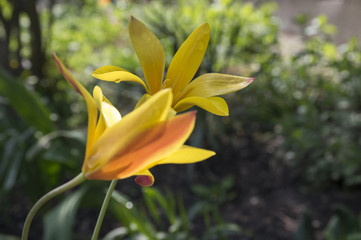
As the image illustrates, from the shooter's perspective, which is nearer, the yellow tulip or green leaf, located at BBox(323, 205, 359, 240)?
the yellow tulip

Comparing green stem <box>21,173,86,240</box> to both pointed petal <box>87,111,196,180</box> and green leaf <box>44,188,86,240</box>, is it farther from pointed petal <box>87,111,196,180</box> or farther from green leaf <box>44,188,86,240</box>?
green leaf <box>44,188,86,240</box>

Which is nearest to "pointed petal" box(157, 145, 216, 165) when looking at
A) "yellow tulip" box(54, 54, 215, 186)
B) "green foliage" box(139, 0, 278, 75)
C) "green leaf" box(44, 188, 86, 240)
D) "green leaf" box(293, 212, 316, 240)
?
"yellow tulip" box(54, 54, 215, 186)

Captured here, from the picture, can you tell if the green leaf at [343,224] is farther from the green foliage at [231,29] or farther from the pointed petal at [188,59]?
the green foliage at [231,29]

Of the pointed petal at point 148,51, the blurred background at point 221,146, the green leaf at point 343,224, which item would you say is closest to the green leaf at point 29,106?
the blurred background at point 221,146

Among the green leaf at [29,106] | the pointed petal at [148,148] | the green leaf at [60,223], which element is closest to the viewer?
the pointed petal at [148,148]

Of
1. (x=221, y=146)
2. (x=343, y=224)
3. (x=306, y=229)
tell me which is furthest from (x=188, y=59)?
(x=221, y=146)

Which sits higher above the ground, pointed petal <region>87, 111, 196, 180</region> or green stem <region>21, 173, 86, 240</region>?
pointed petal <region>87, 111, 196, 180</region>

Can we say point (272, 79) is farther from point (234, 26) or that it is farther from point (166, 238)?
Answer: point (166, 238)

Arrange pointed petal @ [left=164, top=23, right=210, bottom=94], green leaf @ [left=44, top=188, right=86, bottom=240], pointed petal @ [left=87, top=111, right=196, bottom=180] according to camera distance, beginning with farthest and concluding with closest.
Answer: green leaf @ [left=44, top=188, right=86, bottom=240] < pointed petal @ [left=164, top=23, right=210, bottom=94] < pointed petal @ [left=87, top=111, right=196, bottom=180]
